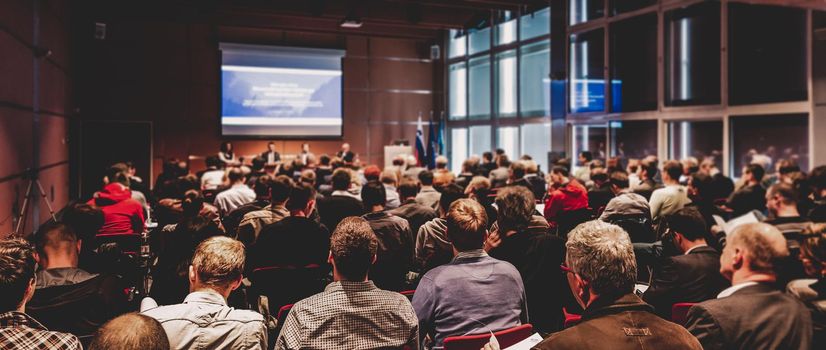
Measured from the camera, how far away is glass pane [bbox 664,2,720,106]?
984 cm

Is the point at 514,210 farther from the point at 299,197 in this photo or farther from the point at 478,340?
the point at 299,197

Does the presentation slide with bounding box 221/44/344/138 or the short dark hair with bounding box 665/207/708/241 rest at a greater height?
the presentation slide with bounding box 221/44/344/138

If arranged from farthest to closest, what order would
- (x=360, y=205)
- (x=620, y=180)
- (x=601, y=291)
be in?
(x=620, y=180) < (x=360, y=205) < (x=601, y=291)

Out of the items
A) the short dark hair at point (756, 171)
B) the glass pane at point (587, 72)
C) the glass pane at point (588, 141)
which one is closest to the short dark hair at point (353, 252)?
the short dark hair at point (756, 171)

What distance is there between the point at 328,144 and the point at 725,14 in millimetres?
9694

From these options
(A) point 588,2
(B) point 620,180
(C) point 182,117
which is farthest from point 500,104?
(B) point 620,180

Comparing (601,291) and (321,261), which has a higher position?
(601,291)

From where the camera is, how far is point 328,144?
1569 cm

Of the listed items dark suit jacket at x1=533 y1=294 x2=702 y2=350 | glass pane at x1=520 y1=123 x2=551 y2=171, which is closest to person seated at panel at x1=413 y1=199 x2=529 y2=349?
dark suit jacket at x1=533 y1=294 x2=702 y2=350

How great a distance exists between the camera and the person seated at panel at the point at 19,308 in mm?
1829

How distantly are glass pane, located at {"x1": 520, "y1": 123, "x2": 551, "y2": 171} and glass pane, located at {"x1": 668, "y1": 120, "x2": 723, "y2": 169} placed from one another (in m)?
3.76

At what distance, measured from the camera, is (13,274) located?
2.01 m

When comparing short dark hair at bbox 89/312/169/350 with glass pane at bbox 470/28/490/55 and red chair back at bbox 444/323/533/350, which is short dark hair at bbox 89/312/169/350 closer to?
red chair back at bbox 444/323/533/350

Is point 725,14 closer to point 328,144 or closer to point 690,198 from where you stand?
point 690,198
